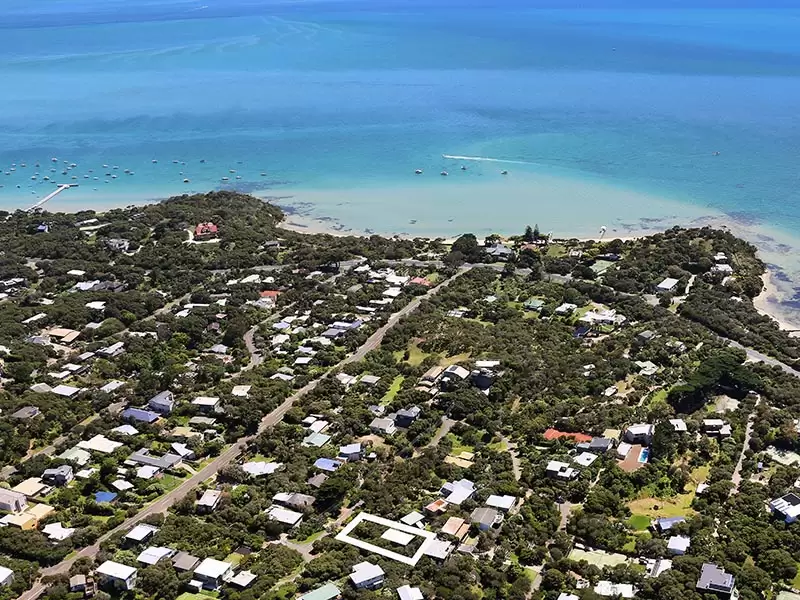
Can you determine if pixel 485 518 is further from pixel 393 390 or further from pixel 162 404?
pixel 162 404

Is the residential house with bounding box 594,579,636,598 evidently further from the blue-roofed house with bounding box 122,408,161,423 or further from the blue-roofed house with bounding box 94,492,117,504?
the blue-roofed house with bounding box 122,408,161,423

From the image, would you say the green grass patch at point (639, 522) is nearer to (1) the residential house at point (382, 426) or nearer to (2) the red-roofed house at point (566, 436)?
(2) the red-roofed house at point (566, 436)

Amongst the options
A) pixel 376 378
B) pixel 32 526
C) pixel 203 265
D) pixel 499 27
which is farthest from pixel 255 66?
pixel 32 526

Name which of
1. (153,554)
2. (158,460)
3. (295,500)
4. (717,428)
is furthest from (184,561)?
(717,428)

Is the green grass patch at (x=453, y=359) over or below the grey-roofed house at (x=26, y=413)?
over

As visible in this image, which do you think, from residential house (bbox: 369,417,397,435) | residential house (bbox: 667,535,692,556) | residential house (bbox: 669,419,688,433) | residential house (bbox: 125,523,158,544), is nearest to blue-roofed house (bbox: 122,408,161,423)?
residential house (bbox: 125,523,158,544)

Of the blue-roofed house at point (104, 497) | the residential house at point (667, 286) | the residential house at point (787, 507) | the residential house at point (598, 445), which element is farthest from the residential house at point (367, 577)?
the residential house at point (667, 286)
